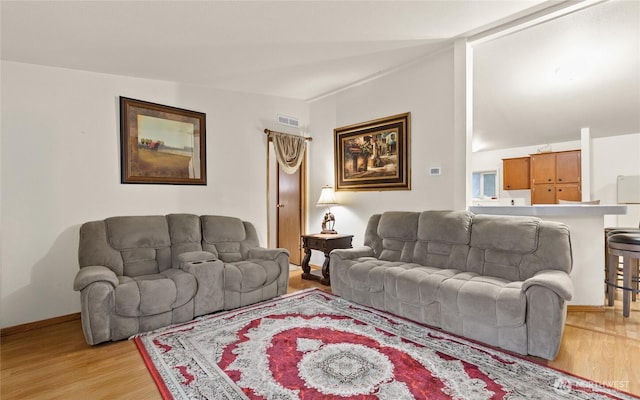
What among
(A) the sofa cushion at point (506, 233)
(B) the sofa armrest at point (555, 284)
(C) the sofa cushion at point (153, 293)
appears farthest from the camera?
(A) the sofa cushion at point (506, 233)

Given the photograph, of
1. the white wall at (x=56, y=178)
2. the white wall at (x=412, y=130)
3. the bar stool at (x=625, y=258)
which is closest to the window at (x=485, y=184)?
the white wall at (x=412, y=130)

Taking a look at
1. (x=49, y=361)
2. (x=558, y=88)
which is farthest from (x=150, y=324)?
(x=558, y=88)

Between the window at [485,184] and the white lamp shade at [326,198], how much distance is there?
485 centimetres

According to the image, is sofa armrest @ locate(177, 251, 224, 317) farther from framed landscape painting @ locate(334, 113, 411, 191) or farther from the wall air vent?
the wall air vent

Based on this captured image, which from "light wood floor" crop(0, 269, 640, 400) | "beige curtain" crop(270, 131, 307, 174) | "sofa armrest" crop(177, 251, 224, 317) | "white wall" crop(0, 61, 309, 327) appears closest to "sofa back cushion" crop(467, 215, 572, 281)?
"light wood floor" crop(0, 269, 640, 400)

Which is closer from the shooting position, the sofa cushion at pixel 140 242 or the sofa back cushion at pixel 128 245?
the sofa back cushion at pixel 128 245

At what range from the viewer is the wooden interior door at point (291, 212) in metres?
5.12

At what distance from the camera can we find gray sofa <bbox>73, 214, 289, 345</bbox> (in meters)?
2.56

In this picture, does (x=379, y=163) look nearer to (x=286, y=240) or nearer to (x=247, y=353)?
(x=286, y=240)

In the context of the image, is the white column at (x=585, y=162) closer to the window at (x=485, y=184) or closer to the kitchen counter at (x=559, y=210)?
the window at (x=485, y=184)

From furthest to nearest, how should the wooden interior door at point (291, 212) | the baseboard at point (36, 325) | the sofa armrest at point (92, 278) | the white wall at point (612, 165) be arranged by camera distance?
the white wall at point (612, 165), the wooden interior door at point (291, 212), the baseboard at point (36, 325), the sofa armrest at point (92, 278)

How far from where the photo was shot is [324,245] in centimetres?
431

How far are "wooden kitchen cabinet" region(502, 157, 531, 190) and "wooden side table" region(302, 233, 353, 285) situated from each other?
4987mm

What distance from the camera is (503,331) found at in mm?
2316
